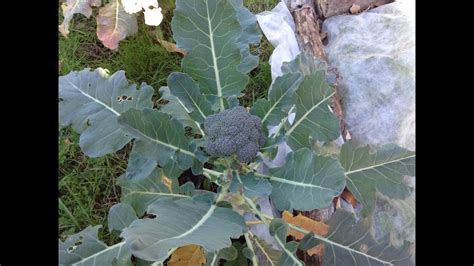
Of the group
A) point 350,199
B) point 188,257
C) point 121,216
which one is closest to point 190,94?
point 121,216

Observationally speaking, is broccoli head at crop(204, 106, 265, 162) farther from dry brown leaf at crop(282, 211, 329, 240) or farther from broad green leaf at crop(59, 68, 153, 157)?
dry brown leaf at crop(282, 211, 329, 240)

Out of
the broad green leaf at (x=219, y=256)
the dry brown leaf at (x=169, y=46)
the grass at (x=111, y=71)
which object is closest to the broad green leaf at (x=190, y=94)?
the broad green leaf at (x=219, y=256)

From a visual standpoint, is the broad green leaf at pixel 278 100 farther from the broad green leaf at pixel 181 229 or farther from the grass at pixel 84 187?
the grass at pixel 84 187

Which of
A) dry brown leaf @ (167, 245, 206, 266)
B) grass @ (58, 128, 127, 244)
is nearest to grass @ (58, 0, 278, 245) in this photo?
grass @ (58, 128, 127, 244)

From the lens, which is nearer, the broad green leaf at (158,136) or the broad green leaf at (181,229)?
the broad green leaf at (181,229)

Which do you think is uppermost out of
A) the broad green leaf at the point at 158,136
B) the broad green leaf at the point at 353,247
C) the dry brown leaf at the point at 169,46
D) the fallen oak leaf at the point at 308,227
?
the broad green leaf at the point at 158,136

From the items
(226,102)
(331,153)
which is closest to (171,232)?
(226,102)

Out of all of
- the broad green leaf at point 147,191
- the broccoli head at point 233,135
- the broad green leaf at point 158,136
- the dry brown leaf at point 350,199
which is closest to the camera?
the broad green leaf at point 158,136
